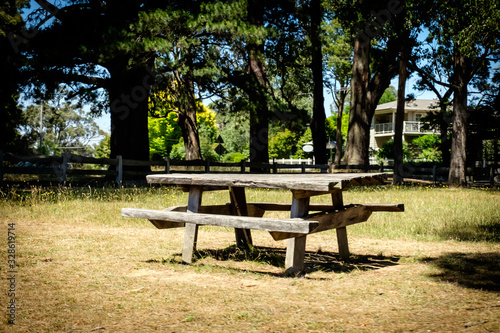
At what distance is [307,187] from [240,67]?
47.5ft

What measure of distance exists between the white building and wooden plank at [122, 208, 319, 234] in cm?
5566

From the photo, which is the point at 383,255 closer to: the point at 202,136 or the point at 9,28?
the point at 9,28

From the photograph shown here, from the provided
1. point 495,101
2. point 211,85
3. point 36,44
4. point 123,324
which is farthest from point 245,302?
point 495,101

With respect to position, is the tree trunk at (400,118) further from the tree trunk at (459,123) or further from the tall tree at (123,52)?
the tall tree at (123,52)

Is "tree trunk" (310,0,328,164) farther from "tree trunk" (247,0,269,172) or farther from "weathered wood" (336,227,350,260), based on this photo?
"weathered wood" (336,227,350,260)

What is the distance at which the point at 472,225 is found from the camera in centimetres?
928

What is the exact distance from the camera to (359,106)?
21.7 meters

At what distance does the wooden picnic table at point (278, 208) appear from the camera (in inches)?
195

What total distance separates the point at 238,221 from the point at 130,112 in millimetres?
15244

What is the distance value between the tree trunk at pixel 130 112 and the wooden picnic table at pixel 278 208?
13.3m

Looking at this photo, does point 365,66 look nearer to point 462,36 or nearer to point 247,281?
point 462,36

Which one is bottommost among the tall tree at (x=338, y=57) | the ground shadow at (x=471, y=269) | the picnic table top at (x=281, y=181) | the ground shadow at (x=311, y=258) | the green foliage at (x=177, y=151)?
the ground shadow at (x=311, y=258)

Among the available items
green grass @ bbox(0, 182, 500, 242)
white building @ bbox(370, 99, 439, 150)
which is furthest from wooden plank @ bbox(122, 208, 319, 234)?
white building @ bbox(370, 99, 439, 150)

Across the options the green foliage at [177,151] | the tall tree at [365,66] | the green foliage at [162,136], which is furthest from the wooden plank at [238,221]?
the green foliage at [162,136]
